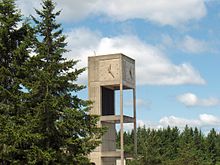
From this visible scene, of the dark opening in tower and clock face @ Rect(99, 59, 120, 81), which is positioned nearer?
clock face @ Rect(99, 59, 120, 81)

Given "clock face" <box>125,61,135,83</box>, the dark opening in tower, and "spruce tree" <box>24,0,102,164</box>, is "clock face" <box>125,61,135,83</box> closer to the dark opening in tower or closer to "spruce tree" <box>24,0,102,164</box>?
the dark opening in tower

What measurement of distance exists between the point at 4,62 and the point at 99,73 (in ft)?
80.3

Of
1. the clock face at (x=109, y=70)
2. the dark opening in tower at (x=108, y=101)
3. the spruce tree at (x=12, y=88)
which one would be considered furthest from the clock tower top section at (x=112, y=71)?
the spruce tree at (x=12, y=88)

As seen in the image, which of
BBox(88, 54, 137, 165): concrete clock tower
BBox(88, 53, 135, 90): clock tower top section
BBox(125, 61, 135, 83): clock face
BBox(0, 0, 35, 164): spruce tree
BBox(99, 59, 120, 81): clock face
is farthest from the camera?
BBox(125, 61, 135, 83): clock face

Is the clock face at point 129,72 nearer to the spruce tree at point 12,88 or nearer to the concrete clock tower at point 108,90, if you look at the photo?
the concrete clock tower at point 108,90

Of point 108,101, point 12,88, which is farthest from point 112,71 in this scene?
point 12,88

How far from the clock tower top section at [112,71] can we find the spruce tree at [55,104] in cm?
2292

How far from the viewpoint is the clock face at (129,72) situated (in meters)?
48.9

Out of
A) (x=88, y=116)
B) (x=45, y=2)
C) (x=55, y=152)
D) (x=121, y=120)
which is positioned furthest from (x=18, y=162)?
(x=121, y=120)

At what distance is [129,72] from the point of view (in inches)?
1948

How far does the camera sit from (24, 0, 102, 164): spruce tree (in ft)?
75.9

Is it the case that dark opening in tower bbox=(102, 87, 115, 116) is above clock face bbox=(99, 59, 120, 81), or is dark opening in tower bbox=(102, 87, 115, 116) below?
below

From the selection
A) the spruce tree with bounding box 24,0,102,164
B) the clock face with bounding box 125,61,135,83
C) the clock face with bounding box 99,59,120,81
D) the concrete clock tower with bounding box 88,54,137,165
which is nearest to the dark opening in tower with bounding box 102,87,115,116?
the concrete clock tower with bounding box 88,54,137,165

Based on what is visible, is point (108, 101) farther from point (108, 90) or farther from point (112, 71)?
point (112, 71)
